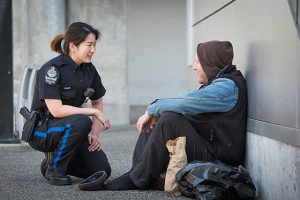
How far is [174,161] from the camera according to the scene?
4.89 metres

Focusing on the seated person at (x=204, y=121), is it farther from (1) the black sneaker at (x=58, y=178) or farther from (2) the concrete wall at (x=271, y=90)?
(1) the black sneaker at (x=58, y=178)

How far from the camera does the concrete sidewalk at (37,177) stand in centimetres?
500

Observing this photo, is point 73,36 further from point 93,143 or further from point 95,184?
point 95,184

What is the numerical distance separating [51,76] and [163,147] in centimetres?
111

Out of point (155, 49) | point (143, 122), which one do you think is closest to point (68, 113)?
point (143, 122)

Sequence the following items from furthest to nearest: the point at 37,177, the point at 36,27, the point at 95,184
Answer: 1. the point at 36,27
2. the point at 37,177
3. the point at 95,184

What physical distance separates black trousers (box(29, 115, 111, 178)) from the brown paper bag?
82 cm

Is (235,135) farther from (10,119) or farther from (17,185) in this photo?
(10,119)

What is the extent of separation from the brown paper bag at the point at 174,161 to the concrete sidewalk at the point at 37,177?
9 cm

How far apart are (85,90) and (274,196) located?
1.87 meters

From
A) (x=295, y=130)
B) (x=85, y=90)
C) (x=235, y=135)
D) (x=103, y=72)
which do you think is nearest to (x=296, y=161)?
(x=295, y=130)

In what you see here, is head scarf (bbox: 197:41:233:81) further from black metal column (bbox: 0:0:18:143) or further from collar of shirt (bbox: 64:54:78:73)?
black metal column (bbox: 0:0:18:143)

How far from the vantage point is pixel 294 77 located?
164 inches

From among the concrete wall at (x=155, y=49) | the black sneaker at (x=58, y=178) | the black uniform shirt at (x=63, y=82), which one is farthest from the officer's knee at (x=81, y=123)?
the concrete wall at (x=155, y=49)
